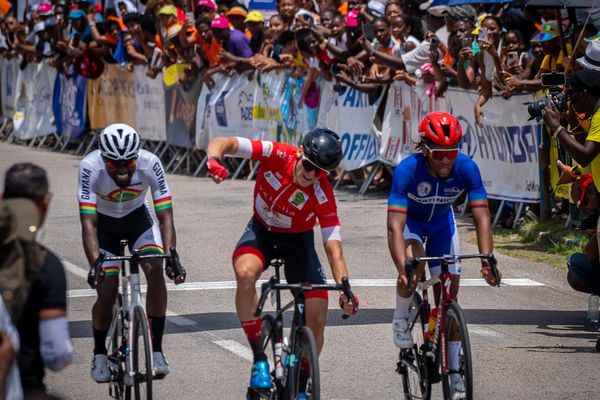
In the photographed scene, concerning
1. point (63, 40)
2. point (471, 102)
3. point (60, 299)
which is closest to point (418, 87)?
point (471, 102)

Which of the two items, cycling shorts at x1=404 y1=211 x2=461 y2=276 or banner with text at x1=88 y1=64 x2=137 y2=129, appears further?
banner with text at x1=88 y1=64 x2=137 y2=129

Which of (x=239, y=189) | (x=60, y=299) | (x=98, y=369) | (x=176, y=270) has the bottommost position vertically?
(x=239, y=189)

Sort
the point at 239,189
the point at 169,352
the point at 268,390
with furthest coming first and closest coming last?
the point at 239,189 → the point at 169,352 → the point at 268,390

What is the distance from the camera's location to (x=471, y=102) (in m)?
15.9

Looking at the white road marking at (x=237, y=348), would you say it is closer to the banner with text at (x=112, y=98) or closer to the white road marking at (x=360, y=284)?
the white road marking at (x=360, y=284)

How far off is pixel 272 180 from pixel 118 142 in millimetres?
1037

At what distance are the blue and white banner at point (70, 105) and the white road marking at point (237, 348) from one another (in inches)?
758

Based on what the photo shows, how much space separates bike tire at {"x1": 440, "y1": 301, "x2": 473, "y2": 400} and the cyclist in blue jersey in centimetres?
38

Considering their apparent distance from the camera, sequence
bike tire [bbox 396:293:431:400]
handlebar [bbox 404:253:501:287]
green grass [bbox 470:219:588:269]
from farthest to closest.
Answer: green grass [bbox 470:219:588:269] → bike tire [bbox 396:293:431:400] → handlebar [bbox 404:253:501:287]

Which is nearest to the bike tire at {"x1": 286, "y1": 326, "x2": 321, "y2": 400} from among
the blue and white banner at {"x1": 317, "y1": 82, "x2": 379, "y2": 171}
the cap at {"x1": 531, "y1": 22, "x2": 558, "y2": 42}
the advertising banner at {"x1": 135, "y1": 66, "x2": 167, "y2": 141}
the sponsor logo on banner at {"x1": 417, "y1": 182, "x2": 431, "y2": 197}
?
the sponsor logo on banner at {"x1": 417, "y1": 182, "x2": 431, "y2": 197}

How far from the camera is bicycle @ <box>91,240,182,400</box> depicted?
7696 mm

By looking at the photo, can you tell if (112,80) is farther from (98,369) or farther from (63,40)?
(98,369)

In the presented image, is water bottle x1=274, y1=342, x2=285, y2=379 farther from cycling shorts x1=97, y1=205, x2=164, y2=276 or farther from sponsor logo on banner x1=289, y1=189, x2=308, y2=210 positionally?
cycling shorts x1=97, y1=205, x2=164, y2=276

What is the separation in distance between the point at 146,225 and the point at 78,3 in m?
21.0
